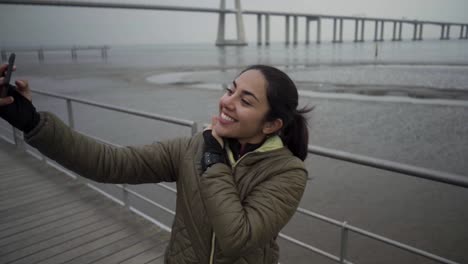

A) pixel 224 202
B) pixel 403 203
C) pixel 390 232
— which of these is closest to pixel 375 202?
pixel 403 203

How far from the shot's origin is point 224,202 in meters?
1.18

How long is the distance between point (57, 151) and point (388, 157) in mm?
6126

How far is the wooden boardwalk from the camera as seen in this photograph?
9.00 ft

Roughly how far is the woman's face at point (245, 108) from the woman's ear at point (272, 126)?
2 cm

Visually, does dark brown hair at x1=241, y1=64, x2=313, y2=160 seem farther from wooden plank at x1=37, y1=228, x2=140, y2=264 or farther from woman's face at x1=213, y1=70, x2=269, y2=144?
wooden plank at x1=37, y1=228, x2=140, y2=264

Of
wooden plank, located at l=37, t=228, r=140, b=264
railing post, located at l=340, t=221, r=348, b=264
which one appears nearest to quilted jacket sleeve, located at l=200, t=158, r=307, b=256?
railing post, located at l=340, t=221, r=348, b=264

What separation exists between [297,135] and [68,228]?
8.01ft

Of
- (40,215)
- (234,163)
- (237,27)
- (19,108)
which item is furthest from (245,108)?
(237,27)

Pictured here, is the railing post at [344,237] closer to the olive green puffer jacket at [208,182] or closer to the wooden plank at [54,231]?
the olive green puffer jacket at [208,182]

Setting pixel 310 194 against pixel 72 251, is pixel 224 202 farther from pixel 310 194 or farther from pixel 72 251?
pixel 310 194

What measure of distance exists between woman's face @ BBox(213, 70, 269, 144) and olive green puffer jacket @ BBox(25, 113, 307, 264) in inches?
3.5

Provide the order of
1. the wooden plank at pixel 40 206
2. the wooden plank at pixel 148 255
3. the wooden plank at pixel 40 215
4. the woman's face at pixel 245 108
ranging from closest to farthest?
the woman's face at pixel 245 108, the wooden plank at pixel 148 255, the wooden plank at pixel 40 215, the wooden plank at pixel 40 206

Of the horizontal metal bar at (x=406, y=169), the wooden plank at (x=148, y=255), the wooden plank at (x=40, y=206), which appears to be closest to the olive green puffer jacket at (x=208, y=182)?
the horizontal metal bar at (x=406, y=169)

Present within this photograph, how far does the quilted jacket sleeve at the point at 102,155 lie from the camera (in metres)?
1.37
